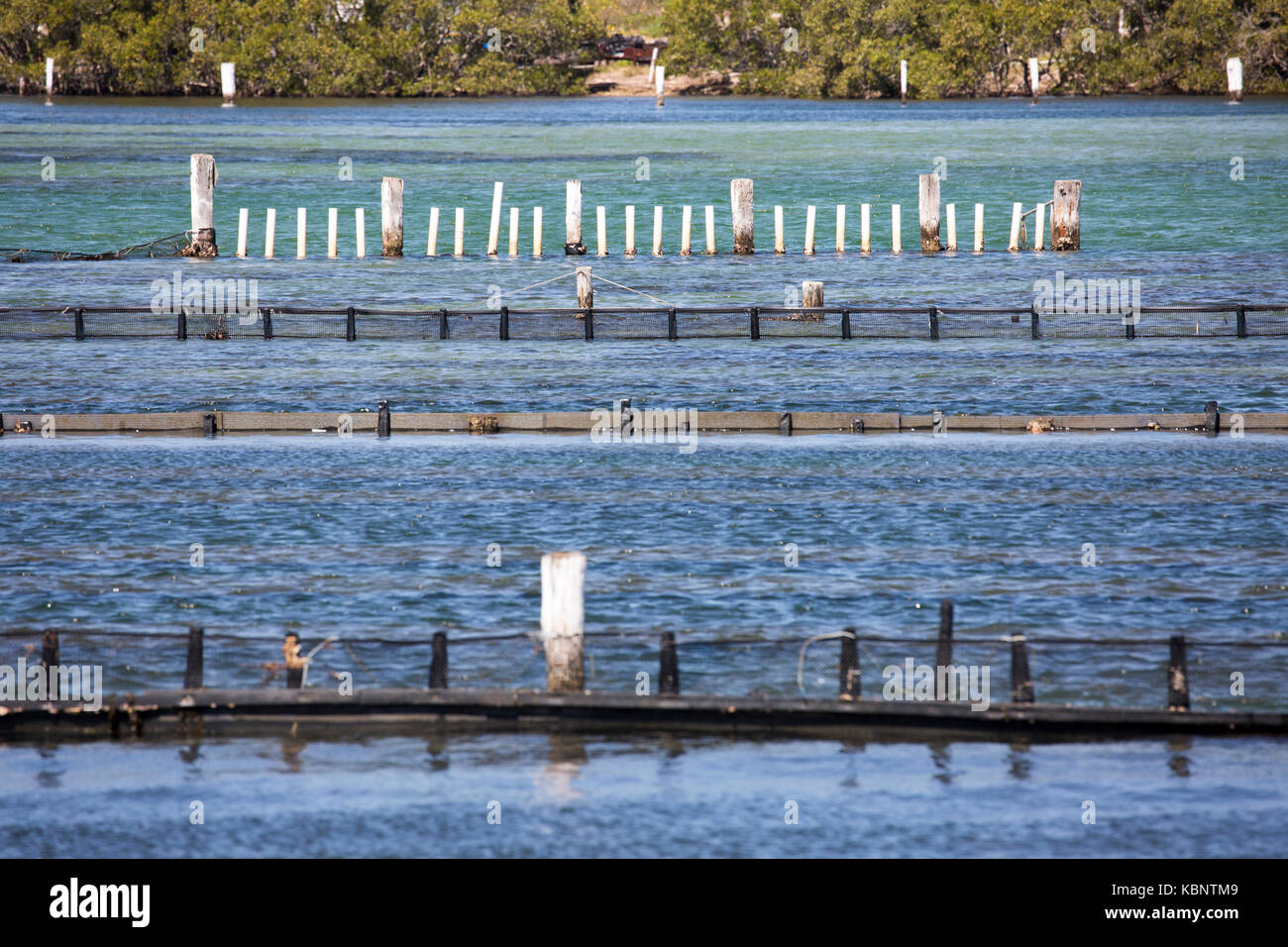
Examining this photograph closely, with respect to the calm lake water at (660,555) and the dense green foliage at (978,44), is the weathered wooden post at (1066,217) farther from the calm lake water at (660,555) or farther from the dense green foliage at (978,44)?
the dense green foliage at (978,44)

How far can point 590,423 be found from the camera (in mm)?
34562

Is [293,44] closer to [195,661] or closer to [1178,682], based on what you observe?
[195,661]

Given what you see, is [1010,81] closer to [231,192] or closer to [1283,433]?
[231,192]

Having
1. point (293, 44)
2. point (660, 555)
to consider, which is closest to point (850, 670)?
point (660, 555)

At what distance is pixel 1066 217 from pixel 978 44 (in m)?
108

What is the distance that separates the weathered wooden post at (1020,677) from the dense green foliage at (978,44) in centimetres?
14653

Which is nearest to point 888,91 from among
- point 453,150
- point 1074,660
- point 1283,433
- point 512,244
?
point 453,150

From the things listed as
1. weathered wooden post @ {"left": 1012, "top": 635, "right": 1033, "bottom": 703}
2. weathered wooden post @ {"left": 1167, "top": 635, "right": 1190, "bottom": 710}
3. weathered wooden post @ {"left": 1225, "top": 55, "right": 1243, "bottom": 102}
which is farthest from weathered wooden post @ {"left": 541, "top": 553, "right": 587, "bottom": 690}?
weathered wooden post @ {"left": 1225, "top": 55, "right": 1243, "bottom": 102}

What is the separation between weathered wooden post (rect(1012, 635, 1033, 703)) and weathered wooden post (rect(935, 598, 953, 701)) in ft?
2.13

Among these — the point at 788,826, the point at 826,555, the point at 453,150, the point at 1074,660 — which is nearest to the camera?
the point at 788,826

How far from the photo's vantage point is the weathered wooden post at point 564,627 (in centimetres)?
1838

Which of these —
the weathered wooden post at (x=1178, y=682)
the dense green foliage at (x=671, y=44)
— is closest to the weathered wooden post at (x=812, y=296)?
the weathered wooden post at (x=1178, y=682)

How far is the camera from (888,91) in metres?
178
